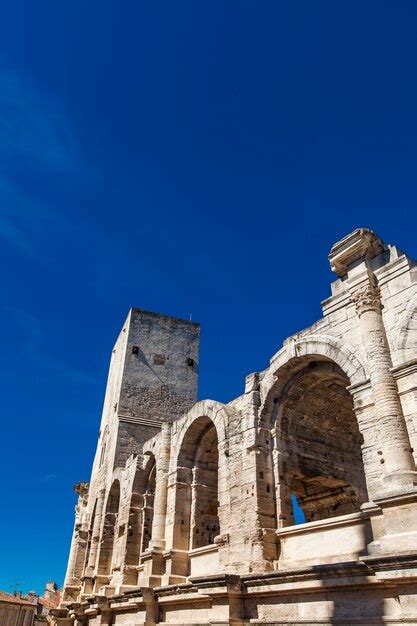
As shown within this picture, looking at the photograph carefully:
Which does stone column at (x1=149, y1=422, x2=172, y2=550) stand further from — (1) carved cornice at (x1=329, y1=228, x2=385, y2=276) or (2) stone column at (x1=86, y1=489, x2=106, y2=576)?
(1) carved cornice at (x1=329, y1=228, x2=385, y2=276)

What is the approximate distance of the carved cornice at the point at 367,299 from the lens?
8.48m

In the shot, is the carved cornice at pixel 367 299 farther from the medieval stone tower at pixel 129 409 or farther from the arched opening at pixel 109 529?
the arched opening at pixel 109 529

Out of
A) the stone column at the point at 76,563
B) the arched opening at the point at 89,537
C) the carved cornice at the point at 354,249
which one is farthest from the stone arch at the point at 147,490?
the carved cornice at the point at 354,249

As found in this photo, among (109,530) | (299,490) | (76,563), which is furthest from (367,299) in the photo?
(76,563)

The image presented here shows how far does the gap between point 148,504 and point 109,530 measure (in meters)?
2.99

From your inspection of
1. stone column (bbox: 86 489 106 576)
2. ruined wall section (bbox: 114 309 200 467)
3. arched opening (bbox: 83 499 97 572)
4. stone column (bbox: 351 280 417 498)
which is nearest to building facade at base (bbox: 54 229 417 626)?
stone column (bbox: 351 280 417 498)

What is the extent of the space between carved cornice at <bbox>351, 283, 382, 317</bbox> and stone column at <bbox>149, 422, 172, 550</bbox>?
7302mm

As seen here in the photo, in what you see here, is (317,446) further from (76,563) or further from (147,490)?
(76,563)

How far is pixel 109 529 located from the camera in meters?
17.1

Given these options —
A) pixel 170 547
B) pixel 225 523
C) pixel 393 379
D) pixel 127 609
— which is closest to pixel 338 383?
pixel 393 379

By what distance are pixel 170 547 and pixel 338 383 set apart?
5474 millimetres

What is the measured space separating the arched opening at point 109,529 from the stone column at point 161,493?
4.16 meters

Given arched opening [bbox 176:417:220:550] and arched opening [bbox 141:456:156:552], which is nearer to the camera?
arched opening [bbox 176:417:220:550]

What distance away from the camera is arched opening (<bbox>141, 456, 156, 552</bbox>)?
14461 millimetres
